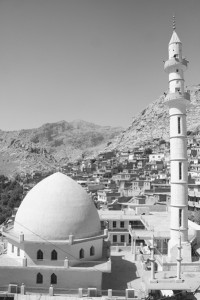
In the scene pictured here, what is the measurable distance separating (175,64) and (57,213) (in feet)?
36.7

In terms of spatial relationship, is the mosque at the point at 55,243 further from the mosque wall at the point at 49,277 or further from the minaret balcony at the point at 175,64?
the minaret balcony at the point at 175,64

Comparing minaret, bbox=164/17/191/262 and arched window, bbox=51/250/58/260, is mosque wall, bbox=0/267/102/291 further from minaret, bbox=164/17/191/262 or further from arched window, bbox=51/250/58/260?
minaret, bbox=164/17/191/262

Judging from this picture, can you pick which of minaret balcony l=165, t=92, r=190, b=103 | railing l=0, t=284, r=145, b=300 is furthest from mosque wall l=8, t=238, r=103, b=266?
minaret balcony l=165, t=92, r=190, b=103

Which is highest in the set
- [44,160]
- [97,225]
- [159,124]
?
Result: [159,124]

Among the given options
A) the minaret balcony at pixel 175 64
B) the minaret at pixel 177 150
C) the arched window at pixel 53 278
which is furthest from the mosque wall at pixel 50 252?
the minaret balcony at pixel 175 64

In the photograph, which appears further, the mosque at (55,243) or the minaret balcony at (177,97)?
the minaret balcony at (177,97)

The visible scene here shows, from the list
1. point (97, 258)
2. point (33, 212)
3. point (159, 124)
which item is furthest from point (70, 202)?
point (159, 124)

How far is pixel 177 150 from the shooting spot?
20844 mm

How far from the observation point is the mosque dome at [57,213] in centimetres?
1784

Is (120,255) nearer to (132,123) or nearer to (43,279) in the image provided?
(43,279)

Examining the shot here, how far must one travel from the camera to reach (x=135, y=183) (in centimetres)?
5441

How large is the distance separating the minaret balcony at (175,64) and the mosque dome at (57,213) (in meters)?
9.12

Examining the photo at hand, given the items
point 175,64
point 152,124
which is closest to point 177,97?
point 175,64

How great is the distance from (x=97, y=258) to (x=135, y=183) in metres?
36.1
